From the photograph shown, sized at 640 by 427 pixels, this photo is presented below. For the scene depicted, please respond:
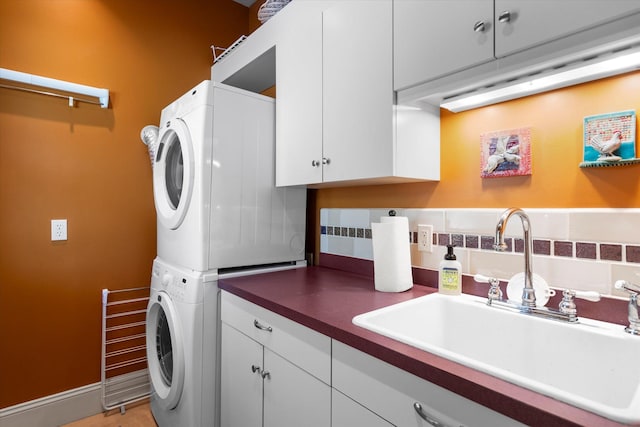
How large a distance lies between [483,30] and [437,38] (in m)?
0.15

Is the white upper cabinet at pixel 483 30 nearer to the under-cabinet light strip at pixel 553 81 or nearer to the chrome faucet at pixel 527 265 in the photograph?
the under-cabinet light strip at pixel 553 81

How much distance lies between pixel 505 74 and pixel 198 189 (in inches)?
50.7

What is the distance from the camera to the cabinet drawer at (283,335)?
1.02m

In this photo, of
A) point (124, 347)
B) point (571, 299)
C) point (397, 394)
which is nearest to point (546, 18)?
point (571, 299)

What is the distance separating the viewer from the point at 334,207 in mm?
1965

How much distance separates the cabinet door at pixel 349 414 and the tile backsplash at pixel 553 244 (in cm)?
70

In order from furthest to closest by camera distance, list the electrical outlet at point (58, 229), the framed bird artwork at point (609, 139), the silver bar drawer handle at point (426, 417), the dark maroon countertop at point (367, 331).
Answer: the electrical outlet at point (58, 229), the framed bird artwork at point (609, 139), the silver bar drawer handle at point (426, 417), the dark maroon countertop at point (367, 331)

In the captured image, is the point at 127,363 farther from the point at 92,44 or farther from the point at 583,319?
the point at 583,319

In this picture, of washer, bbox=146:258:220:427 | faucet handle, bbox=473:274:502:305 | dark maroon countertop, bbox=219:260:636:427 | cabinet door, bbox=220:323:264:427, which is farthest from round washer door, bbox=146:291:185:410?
faucet handle, bbox=473:274:502:305

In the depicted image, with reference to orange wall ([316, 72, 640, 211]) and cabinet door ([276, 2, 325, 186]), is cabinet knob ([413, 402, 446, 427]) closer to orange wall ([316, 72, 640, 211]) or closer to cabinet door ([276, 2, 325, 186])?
orange wall ([316, 72, 640, 211])

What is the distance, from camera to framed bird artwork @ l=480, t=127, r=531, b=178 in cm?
118

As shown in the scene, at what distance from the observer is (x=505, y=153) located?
1.22 m

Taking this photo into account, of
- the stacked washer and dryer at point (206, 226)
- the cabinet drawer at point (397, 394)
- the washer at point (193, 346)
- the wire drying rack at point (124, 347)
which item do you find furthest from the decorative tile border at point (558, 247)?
the wire drying rack at point (124, 347)

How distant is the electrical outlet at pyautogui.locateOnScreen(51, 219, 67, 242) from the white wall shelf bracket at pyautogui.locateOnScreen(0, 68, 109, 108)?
0.69 m
